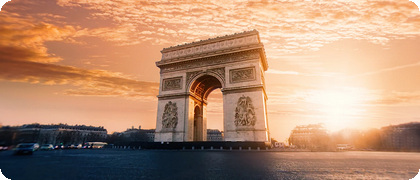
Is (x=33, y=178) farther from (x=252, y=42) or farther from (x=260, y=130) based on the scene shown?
(x=252, y=42)

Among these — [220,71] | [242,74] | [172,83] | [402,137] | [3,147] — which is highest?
[220,71]

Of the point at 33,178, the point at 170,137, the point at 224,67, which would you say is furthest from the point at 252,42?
the point at 33,178

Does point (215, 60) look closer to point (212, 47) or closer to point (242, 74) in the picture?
point (212, 47)

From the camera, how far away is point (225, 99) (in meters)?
19.2

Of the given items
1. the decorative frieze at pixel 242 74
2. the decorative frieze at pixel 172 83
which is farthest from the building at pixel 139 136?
the decorative frieze at pixel 242 74

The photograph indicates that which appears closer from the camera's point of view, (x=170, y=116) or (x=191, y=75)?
(x=170, y=116)

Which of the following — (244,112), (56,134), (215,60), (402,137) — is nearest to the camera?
(244,112)

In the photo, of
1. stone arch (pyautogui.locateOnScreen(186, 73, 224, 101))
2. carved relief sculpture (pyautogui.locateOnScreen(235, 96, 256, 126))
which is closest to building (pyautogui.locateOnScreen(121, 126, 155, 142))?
stone arch (pyautogui.locateOnScreen(186, 73, 224, 101))

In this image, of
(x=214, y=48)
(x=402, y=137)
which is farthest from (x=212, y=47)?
(x=402, y=137)

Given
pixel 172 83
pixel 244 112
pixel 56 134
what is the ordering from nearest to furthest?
pixel 244 112 → pixel 172 83 → pixel 56 134

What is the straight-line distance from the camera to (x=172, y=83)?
855 inches

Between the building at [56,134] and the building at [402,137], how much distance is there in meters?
37.3

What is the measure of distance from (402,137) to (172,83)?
144 ft

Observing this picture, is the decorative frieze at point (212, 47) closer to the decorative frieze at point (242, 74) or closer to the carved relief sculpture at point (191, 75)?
the carved relief sculpture at point (191, 75)
